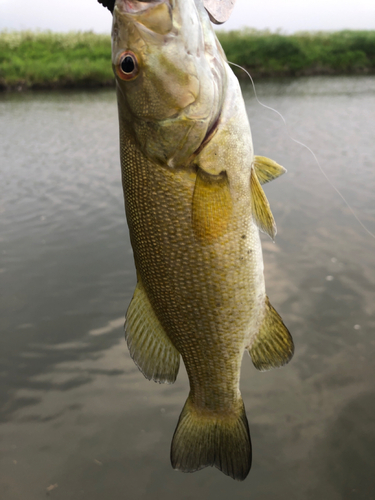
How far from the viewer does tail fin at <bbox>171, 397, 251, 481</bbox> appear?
182 centimetres

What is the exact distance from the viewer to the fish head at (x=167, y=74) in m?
1.44

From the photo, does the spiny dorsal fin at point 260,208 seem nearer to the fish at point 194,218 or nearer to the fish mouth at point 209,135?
the fish at point 194,218

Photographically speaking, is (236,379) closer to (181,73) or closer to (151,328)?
(151,328)

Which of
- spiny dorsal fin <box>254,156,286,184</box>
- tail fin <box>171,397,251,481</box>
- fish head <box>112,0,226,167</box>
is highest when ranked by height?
fish head <box>112,0,226,167</box>

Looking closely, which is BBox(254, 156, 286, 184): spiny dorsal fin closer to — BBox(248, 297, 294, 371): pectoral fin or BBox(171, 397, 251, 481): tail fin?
BBox(248, 297, 294, 371): pectoral fin

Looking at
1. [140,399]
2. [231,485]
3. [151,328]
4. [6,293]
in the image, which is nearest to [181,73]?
[151,328]

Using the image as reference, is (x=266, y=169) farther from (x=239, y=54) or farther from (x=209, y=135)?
(x=239, y=54)

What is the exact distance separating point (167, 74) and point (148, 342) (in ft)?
3.91

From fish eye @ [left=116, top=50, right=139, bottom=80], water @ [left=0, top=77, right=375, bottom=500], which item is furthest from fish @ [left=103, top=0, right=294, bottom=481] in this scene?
water @ [left=0, top=77, right=375, bottom=500]

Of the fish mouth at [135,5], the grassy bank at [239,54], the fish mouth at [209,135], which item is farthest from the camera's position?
the grassy bank at [239,54]

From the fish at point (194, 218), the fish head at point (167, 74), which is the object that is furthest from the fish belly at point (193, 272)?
the fish head at point (167, 74)

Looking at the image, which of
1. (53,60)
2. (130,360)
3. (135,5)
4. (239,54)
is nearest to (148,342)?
(135,5)

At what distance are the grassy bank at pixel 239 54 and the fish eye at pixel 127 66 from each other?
3495cm

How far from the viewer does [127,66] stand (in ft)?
4.96
